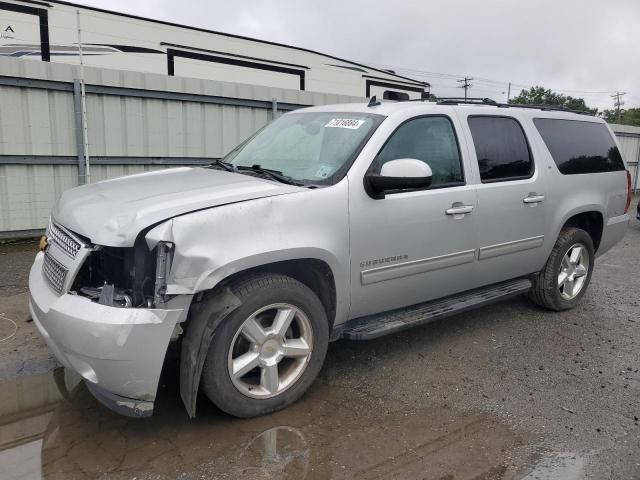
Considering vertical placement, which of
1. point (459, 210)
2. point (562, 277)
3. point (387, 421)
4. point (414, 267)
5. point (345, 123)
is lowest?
point (387, 421)

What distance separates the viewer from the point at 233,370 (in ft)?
9.84

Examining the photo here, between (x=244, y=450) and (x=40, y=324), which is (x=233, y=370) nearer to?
(x=244, y=450)

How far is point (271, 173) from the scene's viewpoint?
3604 mm

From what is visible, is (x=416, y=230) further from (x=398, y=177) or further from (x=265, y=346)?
(x=265, y=346)

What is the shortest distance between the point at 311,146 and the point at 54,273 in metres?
1.88

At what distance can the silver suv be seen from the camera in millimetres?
2707

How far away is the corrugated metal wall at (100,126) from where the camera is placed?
7.19 metres

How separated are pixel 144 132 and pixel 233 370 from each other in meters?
6.07

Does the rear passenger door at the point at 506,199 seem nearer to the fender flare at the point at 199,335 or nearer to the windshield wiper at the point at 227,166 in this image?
the windshield wiper at the point at 227,166

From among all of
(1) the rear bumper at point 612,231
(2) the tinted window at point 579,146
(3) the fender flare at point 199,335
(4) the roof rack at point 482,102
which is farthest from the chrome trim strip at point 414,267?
(1) the rear bumper at point 612,231

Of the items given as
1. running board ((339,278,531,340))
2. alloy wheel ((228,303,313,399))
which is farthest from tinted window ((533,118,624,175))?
alloy wheel ((228,303,313,399))

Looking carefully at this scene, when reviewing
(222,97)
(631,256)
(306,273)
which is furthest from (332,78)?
(306,273)

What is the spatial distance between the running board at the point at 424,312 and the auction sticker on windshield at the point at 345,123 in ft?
4.45

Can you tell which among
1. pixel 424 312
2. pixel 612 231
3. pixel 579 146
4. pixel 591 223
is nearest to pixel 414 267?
pixel 424 312
